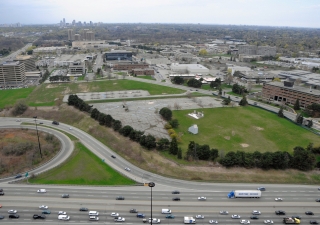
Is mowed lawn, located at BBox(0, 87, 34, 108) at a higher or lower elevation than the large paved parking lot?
lower

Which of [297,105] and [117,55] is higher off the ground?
[117,55]

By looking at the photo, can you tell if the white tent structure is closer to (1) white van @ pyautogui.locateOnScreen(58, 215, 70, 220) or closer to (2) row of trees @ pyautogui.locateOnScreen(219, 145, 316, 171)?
(2) row of trees @ pyautogui.locateOnScreen(219, 145, 316, 171)

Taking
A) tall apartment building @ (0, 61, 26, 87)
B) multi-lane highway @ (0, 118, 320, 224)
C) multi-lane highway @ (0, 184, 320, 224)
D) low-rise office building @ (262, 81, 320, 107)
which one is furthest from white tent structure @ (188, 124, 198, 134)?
tall apartment building @ (0, 61, 26, 87)

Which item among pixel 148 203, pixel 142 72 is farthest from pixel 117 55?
pixel 148 203

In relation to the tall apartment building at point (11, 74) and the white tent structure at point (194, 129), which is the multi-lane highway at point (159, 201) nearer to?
the white tent structure at point (194, 129)

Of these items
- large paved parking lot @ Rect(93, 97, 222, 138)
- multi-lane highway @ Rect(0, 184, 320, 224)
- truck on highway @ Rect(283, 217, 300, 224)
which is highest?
large paved parking lot @ Rect(93, 97, 222, 138)

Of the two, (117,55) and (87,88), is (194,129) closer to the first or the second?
(87,88)
